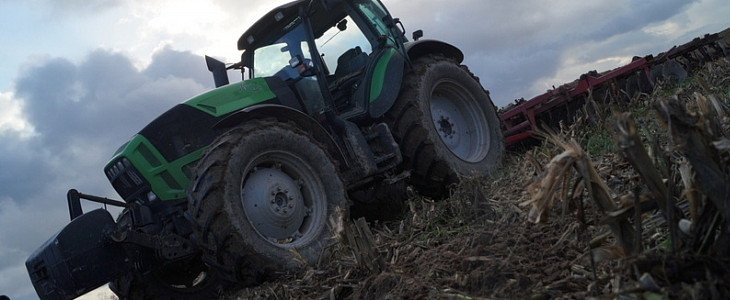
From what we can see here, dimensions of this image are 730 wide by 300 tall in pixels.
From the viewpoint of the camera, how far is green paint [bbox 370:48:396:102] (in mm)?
5896

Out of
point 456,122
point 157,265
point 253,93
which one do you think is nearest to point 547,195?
point 157,265

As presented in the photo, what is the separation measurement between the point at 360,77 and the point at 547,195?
4.49 m

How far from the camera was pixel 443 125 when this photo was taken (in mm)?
6684

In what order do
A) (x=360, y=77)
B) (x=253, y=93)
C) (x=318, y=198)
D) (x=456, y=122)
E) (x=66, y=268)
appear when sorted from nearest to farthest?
(x=66, y=268), (x=318, y=198), (x=253, y=93), (x=360, y=77), (x=456, y=122)

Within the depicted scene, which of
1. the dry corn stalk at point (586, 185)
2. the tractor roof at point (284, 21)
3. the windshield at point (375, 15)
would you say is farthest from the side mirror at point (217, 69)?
the dry corn stalk at point (586, 185)

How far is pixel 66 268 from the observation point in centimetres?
412

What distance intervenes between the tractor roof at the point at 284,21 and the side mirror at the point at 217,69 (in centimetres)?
35

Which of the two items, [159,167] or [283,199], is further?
[159,167]

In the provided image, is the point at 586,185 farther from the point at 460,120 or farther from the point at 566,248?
the point at 460,120

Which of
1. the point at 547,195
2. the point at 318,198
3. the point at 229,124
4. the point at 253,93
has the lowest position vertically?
the point at 547,195

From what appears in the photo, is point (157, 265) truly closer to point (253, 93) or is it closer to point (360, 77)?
point (253, 93)

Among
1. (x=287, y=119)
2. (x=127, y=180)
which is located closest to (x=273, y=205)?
(x=287, y=119)

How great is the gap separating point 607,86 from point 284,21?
4.90m

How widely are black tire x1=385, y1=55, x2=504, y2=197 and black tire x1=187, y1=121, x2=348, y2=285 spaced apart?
1.35 meters
